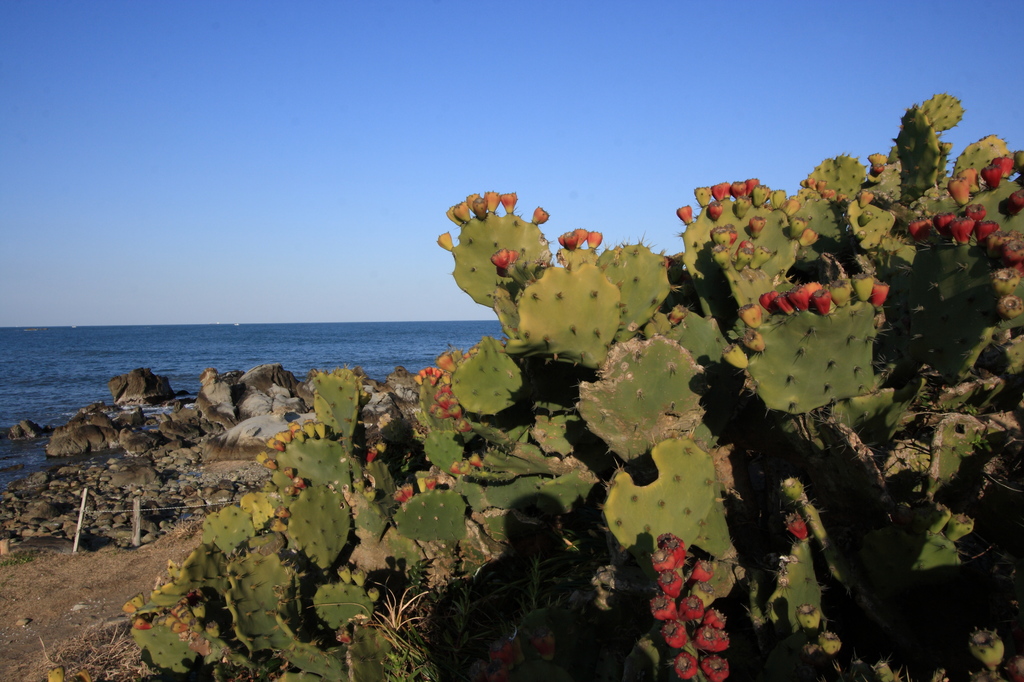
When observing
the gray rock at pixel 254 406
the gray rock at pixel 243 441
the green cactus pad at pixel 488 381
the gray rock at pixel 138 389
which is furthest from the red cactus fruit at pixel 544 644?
the gray rock at pixel 138 389

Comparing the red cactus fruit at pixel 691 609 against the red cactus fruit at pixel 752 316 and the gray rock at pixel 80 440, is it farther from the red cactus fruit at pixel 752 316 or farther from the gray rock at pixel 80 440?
the gray rock at pixel 80 440

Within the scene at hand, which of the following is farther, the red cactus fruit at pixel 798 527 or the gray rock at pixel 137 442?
the gray rock at pixel 137 442

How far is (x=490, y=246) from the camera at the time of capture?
337cm

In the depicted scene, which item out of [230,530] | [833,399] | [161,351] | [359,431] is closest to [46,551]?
[230,530]

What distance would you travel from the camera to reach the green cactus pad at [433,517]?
3.67 metres

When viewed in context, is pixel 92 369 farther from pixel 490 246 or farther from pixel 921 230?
pixel 921 230

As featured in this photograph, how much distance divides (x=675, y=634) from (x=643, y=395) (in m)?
1.03

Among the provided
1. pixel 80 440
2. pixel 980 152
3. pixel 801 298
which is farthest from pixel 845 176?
pixel 80 440

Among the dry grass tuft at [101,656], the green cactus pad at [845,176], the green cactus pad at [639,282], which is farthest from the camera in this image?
the green cactus pad at [845,176]

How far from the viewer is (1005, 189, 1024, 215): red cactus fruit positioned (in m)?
2.28

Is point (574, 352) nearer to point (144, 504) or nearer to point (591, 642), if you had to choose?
point (591, 642)

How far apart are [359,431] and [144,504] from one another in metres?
9.20

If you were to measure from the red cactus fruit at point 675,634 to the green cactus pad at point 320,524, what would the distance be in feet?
8.76

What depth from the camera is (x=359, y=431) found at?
16.2 feet
